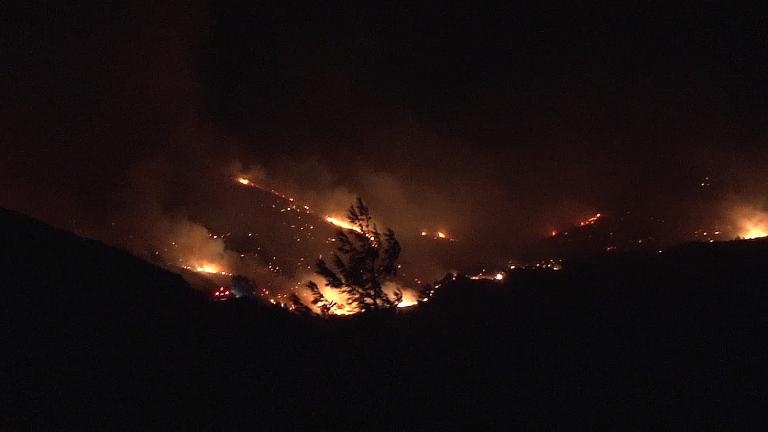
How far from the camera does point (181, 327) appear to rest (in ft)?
24.7

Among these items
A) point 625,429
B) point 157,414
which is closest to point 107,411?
A: point 157,414

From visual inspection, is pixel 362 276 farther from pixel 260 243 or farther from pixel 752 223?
pixel 260 243

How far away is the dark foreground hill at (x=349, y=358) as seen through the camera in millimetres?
6156

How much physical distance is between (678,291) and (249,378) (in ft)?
28.4

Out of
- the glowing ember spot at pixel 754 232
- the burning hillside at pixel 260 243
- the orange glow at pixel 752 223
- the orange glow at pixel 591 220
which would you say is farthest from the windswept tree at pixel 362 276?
the orange glow at pixel 591 220

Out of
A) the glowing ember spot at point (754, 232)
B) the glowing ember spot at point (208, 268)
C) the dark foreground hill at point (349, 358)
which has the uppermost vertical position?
the glowing ember spot at point (754, 232)

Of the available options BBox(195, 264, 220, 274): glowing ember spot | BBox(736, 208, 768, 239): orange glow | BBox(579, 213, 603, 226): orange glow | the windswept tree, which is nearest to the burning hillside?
BBox(195, 264, 220, 274): glowing ember spot

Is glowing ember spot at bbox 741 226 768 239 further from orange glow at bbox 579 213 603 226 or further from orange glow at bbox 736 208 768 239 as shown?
orange glow at bbox 579 213 603 226

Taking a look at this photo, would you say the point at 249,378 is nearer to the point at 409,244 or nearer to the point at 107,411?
the point at 107,411

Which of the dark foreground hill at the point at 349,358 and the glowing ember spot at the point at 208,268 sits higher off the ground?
the glowing ember spot at the point at 208,268

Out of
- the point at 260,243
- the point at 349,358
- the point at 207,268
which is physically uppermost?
the point at 260,243

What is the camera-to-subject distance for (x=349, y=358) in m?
7.04

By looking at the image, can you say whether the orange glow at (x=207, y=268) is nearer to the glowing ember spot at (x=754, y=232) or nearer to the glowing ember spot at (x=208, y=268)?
the glowing ember spot at (x=208, y=268)

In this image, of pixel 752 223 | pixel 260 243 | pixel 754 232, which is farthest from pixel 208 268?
pixel 752 223
